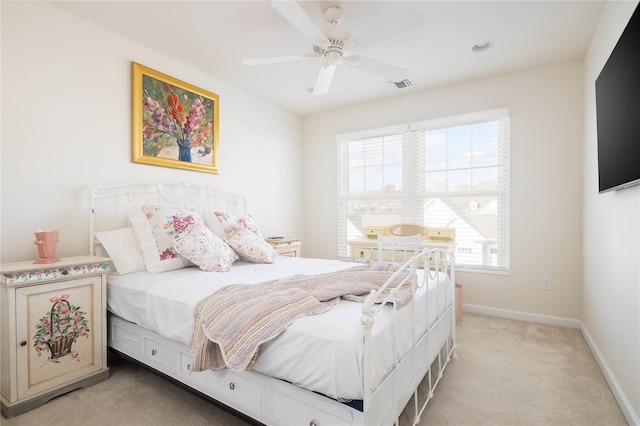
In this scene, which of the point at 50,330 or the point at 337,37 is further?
the point at 337,37

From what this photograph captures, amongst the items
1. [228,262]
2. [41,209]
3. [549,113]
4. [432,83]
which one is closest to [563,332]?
[549,113]

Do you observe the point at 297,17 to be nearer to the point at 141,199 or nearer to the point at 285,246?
the point at 141,199

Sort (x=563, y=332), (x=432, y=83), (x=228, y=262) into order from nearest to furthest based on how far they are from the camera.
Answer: (x=228, y=262) → (x=563, y=332) → (x=432, y=83)

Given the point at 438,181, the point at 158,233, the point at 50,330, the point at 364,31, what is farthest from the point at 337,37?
the point at 50,330

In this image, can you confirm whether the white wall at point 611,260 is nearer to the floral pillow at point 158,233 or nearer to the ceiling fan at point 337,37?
the ceiling fan at point 337,37

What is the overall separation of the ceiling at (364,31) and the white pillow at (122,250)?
5.32 feet

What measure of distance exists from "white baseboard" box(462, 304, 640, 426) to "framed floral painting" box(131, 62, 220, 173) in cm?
332

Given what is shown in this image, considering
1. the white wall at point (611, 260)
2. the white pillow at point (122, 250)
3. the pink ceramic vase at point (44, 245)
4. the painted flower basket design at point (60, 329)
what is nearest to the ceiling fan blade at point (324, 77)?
the white wall at point (611, 260)

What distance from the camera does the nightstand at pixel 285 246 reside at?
3.68m

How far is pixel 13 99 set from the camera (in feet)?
6.80

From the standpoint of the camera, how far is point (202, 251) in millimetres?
2402

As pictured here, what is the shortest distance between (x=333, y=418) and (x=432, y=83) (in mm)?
3464

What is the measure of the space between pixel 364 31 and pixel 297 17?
47 centimetres

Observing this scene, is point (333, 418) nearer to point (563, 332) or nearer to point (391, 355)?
point (391, 355)
